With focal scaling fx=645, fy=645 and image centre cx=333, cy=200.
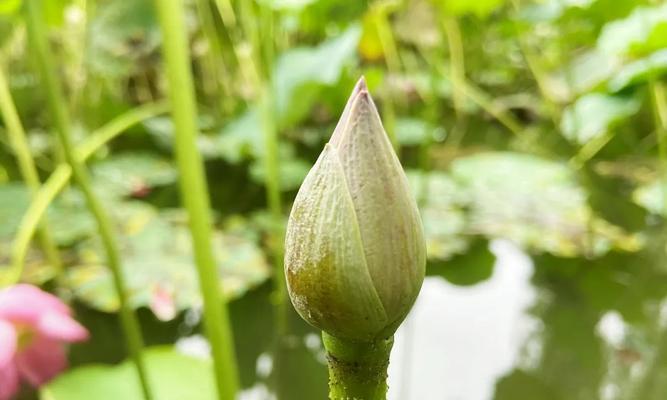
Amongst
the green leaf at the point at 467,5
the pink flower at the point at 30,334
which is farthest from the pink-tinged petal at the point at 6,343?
the green leaf at the point at 467,5

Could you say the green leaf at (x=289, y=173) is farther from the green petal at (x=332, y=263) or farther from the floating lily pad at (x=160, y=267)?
the green petal at (x=332, y=263)

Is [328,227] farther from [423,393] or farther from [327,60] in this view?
[327,60]

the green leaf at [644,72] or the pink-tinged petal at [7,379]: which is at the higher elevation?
the green leaf at [644,72]

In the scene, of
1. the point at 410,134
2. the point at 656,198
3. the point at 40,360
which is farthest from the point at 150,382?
the point at 410,134

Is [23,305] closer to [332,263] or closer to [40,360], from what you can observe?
[40,360]

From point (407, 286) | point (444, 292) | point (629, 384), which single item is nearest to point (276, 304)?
point (444, 292)

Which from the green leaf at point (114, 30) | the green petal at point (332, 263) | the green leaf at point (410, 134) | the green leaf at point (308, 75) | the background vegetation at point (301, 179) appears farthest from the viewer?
the green leaf at point (410, 134)

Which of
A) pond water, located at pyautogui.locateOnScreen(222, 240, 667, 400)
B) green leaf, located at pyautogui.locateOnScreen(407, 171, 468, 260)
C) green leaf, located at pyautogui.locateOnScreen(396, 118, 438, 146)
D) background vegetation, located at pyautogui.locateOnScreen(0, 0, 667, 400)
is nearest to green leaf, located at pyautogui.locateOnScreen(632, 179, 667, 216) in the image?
background vegetation, located at pyautogui.locateOnScreen(0, 0, 667, 400)

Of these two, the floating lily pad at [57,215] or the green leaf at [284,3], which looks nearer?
the green leaf at [284,3]
